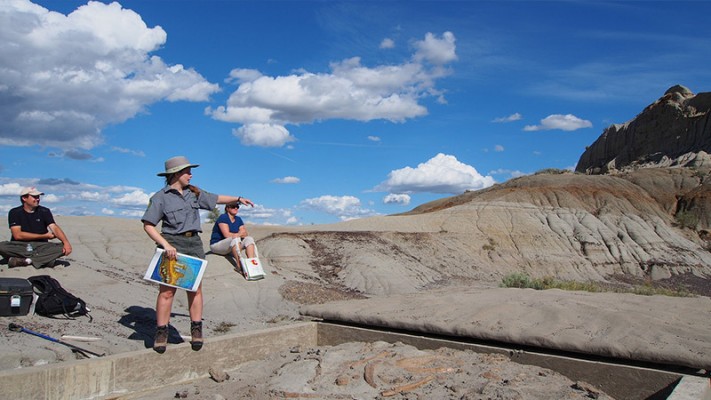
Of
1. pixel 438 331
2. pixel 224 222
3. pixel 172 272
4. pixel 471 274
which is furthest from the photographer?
pixel 471 274

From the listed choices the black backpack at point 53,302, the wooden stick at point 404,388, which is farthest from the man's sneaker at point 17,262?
the wooden stick at point 404,388

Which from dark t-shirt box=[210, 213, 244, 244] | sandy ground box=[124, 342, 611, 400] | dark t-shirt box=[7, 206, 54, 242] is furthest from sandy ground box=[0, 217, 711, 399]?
dark t-shirt box=[210, 213, 244, 244]

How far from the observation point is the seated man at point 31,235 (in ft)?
30.1

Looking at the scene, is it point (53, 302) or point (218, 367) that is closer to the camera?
point (218, 367)

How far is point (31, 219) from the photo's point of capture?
9.36m

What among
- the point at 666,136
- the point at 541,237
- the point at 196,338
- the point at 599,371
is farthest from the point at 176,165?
the point at 666,136

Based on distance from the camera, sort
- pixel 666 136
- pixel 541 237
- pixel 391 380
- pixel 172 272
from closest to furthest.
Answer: pixel 391 380 < pixel 172 272 < pixel 541 237 < pixel 666 136

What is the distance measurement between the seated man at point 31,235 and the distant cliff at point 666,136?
156ft

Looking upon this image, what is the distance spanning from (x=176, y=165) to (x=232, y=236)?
5969 millimetres

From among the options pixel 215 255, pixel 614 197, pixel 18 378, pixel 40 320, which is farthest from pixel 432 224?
pixel 18 378

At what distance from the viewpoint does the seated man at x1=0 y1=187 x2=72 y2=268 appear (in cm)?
919

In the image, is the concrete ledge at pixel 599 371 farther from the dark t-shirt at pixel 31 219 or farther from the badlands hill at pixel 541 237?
the badlands hill at pixel 541 237

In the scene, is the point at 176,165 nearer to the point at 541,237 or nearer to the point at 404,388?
the point at 404,388

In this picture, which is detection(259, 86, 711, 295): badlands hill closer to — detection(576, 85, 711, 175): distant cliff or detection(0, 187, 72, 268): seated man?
detection(576, 85, 711, 175): distant cliff
